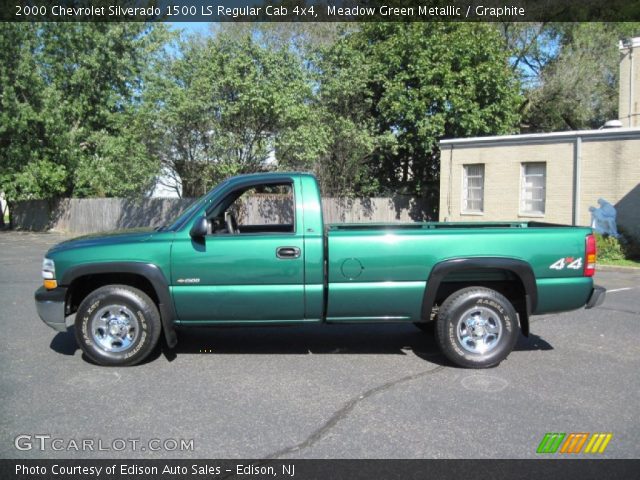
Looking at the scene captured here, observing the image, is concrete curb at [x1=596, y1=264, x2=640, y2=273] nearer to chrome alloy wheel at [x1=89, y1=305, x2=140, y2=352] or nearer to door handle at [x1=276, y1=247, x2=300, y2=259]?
door handle at [x1=276, y1=247, x2=300, y2=259]

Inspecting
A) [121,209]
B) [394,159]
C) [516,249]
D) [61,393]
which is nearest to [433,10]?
[394,159]

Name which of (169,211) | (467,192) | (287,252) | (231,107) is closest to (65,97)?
(169,211)

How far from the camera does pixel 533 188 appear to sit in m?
19.1

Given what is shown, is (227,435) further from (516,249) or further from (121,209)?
(121,209)

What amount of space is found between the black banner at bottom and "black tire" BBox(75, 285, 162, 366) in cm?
196

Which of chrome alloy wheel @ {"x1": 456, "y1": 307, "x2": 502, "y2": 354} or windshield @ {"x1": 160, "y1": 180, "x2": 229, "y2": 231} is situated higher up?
windshield @ {"x1": 160, "y1": 180, "x2": 229, "y2": 231}

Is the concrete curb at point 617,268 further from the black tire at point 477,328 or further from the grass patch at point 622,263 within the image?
the black tire at point 477,328

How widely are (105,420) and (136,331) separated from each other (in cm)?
140

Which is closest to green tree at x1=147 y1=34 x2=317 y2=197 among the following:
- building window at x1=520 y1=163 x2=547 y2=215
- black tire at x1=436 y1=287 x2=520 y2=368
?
building window at x1=520 y1=163 x2=547 y2=215

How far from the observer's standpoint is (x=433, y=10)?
23.6 meters

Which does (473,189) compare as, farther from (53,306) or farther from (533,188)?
(53,306)

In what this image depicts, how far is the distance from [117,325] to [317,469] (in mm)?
2948

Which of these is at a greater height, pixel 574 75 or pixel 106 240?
pixel 574 75

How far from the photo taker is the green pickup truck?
5.57 metres
